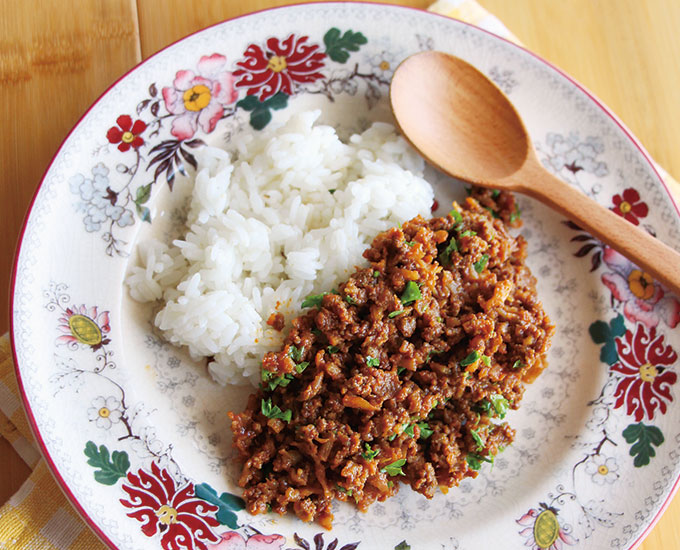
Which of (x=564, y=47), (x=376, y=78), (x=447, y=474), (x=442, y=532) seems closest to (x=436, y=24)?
(x=376, y=78)

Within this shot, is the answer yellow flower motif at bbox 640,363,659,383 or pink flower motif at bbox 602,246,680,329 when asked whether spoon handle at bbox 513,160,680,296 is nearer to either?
pink flower motif at bbox 602,246,680,329

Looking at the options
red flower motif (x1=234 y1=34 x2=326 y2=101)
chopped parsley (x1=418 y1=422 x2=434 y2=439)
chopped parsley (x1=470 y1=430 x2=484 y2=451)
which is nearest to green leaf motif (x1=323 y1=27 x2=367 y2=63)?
red flower motif (x1=234 y1=34 x2=326 y2=101)

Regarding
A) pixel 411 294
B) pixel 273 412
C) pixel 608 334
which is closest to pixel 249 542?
pixel 273 412

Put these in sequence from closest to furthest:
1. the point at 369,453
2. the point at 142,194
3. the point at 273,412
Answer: the point at 369,453
the point at 273,412
the point at 142,194

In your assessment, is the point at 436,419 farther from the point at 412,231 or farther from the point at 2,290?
the point at 2,290

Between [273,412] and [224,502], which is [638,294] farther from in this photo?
[224,502]

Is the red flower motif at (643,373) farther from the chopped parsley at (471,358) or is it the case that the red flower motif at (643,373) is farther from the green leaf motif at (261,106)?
the green leaf motif at (261,106)
